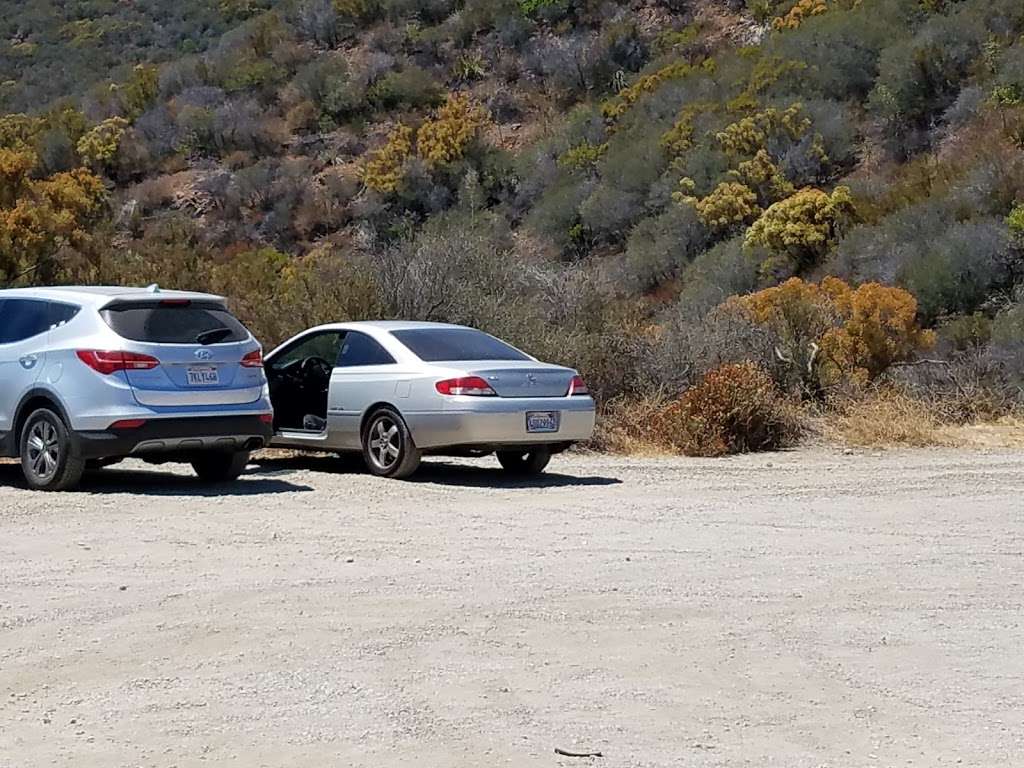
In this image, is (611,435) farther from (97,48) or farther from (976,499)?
(97,48)

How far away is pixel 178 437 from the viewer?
38.9 feet

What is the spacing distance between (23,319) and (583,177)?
35128 mm

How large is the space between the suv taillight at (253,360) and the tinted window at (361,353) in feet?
3.95

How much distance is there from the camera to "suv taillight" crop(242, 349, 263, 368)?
1256 centimetres

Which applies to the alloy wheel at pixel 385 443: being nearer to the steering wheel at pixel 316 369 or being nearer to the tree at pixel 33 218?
the steering wheel at pixel 316 369

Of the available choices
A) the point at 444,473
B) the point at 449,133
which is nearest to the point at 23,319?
the point at 444,473

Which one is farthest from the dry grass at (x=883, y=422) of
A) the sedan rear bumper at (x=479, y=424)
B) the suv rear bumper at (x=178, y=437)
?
the suv rear bumper at (x=178, y=437)

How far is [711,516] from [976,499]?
8.85ft

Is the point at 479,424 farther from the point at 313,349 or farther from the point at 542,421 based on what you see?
the point at 313,349

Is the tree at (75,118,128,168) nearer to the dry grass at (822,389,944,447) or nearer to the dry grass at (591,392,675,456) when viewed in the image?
the dry grass at (591,392,675,456)

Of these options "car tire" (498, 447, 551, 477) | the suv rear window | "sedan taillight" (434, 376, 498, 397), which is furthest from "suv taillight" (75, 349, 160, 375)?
"car tire" (498, 447, 551, 477)

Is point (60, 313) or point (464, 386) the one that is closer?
point (60, 313)

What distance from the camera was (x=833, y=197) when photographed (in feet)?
121

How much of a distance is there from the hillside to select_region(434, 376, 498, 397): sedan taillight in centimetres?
504
